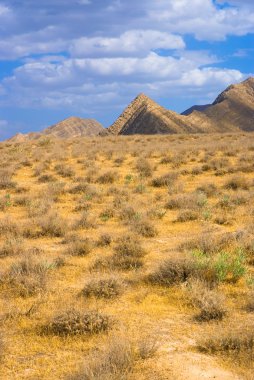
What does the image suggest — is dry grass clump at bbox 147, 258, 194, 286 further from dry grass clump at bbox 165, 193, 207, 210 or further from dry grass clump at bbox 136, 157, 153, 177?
dry grass clump at bbox 136, 157, 153, 177

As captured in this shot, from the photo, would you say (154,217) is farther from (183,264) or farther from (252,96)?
(252,96)

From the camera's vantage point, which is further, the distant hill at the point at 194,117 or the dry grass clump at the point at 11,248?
the distant hill at the point at 194,117

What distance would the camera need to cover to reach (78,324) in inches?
215

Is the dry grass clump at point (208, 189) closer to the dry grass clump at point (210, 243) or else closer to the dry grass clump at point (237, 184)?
the dry grass clump at point (237, 184)

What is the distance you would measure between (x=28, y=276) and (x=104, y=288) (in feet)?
4.69

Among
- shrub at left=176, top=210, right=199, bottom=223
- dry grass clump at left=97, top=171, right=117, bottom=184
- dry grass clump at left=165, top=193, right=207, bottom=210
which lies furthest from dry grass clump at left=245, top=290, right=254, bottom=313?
dry grass clump at left=97, top=171, right=117, bottom=184

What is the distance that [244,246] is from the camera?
8609 mm

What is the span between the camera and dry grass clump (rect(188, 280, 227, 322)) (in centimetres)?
585

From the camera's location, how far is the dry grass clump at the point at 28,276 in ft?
22.7

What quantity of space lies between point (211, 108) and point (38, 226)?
229ft

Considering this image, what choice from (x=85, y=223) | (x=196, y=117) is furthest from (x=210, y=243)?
(x=196, y=117)

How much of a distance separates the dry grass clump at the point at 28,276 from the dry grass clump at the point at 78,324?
54.7 inches

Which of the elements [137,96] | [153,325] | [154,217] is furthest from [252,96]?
[153,325]

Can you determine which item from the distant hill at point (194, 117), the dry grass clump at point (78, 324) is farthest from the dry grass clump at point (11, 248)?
the distant hill at point (194, 117)
